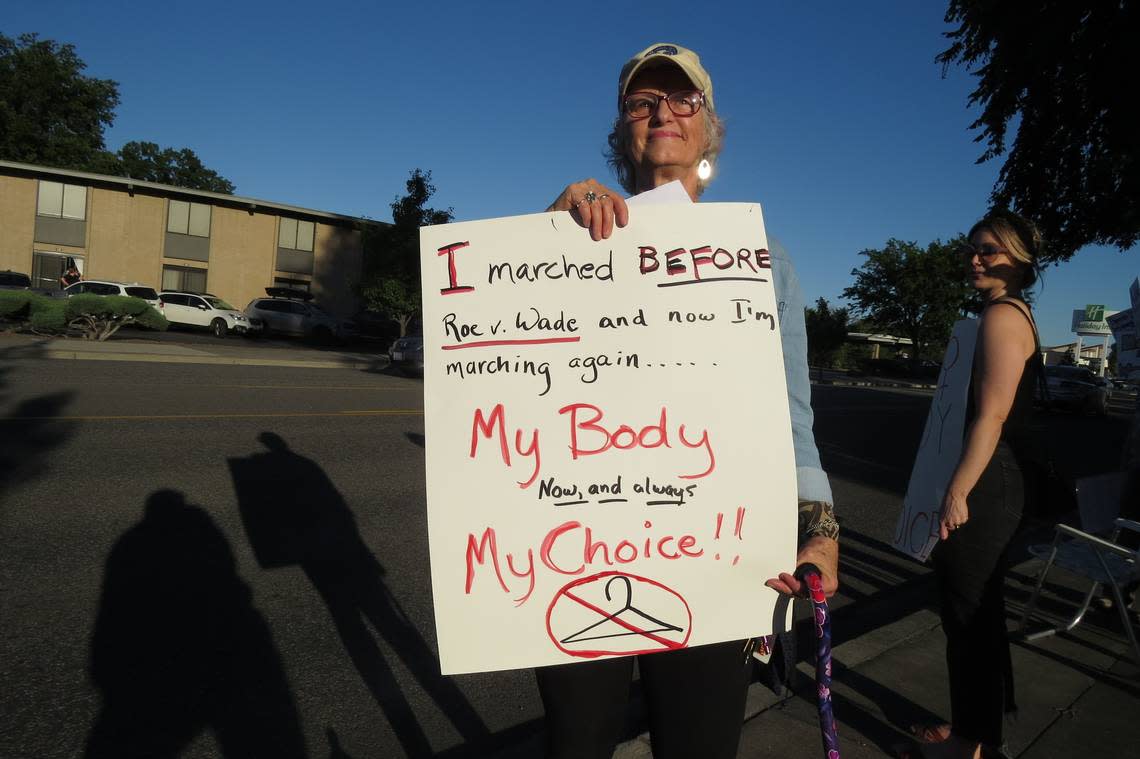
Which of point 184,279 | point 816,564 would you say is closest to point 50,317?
point 184,279

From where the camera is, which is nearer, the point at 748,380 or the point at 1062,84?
the point at 748,380

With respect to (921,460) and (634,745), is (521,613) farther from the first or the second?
(921,460)

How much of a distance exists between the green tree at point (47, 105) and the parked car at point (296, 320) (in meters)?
29.0

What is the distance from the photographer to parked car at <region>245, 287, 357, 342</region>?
28.2 meters

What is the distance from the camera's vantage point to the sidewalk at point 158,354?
14734mm

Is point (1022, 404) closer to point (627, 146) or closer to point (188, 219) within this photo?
point (627, 146)

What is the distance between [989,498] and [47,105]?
62.5 metres

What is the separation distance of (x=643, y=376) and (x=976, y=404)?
5.32 feet

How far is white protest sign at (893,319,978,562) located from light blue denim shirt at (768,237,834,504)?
1344 millimetres

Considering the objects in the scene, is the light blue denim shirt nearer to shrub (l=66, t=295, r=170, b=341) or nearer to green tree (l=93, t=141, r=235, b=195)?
shrub (l=66, t=295, r=170, b=341)

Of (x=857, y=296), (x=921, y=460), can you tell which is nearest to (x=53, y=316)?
(x=921, y=460)

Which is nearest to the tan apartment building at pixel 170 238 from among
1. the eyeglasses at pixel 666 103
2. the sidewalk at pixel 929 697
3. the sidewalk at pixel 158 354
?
the sidewalk at pixel 158 354

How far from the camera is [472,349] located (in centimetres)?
136

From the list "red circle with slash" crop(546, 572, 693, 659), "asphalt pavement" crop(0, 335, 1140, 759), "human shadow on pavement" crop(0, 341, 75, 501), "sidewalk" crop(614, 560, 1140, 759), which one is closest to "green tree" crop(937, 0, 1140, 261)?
"asphalt pavement" crop(0, 335, 1140, 759)
